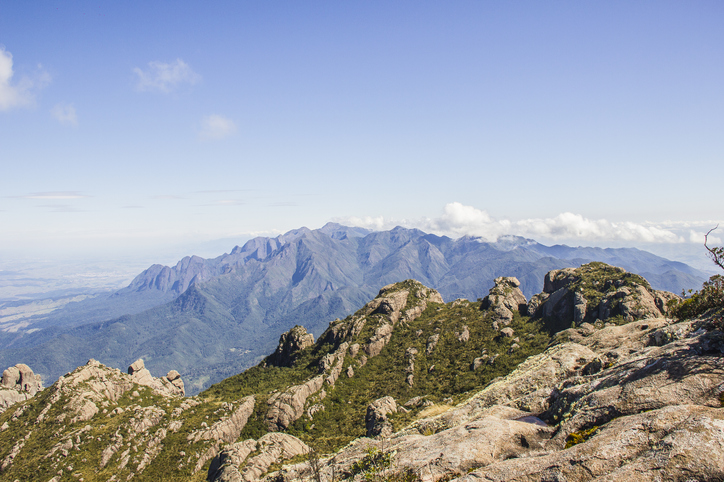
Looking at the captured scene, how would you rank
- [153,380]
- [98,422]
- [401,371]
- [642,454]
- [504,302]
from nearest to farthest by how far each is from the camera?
1. [642,454]
2. [98,422]
3. [401,371]
4. [504,302]
5. [153,380]

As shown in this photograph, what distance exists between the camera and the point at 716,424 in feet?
58.8

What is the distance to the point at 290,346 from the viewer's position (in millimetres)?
120312

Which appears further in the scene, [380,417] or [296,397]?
[296,397]

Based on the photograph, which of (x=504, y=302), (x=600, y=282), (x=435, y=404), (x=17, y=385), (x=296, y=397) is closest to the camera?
(x=435, y=404)

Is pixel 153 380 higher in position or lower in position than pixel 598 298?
lower

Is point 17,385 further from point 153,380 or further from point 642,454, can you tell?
point 642,454

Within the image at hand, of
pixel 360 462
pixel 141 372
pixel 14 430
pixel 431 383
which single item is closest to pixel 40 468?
pixel 14 430

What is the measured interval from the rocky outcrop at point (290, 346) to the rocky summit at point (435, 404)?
20.8 inches

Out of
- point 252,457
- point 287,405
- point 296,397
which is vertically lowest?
point 287,405

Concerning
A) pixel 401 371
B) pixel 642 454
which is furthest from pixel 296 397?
pixel 642 454

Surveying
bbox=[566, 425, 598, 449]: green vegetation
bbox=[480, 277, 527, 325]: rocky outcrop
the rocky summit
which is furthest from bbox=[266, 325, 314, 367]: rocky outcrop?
bbox=[566, 425, 598, 449]: green vegetation

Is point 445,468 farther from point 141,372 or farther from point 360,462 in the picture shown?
point 141,372

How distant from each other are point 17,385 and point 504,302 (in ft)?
649

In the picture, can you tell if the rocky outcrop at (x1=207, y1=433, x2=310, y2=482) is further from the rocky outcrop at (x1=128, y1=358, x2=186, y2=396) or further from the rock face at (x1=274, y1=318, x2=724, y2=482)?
the rocky outcrop at (x1=128, y1=358, x2=186, y2=396)
